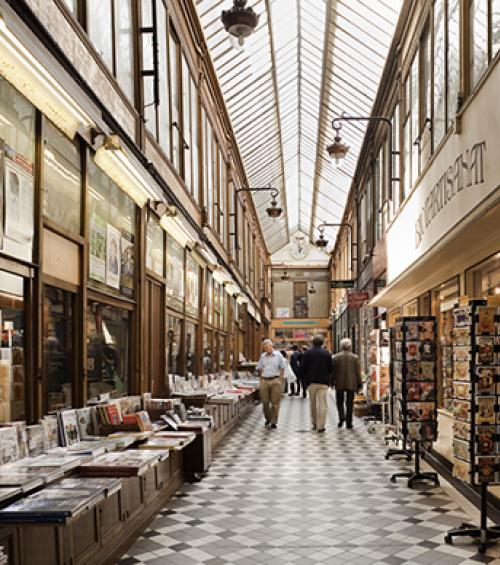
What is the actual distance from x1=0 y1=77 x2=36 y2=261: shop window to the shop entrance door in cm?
339

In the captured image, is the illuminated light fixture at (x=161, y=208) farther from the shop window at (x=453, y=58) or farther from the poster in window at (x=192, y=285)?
the shop window at (x=453, y=58)

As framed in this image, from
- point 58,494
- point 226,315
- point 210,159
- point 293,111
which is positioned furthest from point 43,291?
point 293,111

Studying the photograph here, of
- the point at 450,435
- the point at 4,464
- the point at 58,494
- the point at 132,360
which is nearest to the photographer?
the point at 58,494

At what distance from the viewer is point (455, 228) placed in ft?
19.2

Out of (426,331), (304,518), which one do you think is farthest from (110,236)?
(426,331)

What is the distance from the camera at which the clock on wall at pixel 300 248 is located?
4072 centimetres

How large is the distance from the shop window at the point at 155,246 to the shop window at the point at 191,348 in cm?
235

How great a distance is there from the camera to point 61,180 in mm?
4793

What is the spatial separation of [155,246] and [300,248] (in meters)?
33.1

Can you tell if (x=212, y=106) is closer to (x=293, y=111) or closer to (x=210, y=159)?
(x=210, y=159)

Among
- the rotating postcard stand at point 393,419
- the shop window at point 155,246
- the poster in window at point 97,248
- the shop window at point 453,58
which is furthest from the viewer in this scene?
the shop window at point 155,246

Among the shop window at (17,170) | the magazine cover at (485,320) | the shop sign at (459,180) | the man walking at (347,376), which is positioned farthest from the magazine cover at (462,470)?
the man walking at (347,376)

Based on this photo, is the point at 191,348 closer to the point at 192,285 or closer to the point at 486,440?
the point at 192,285

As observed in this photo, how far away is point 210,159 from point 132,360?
22.9ft
